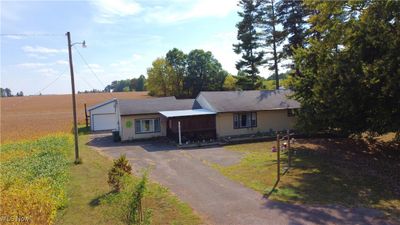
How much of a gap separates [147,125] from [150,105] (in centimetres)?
242

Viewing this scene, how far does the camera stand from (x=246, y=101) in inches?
1213

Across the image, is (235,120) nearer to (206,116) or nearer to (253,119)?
(253,119)

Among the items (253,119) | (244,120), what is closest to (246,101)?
(253,119)

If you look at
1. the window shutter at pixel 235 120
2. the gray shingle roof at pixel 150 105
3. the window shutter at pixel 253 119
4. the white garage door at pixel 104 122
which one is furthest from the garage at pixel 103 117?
the window shutter at pixel 253 119

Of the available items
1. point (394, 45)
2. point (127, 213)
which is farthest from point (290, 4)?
point (127, 213)

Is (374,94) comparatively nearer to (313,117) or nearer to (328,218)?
(313,117)

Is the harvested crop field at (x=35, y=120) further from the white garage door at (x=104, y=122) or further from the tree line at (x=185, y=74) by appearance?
the tree line at (x=185, y=74)

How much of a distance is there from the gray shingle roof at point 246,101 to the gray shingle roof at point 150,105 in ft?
7.92

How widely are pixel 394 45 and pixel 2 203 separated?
701 inches

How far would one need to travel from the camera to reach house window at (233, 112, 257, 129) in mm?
29056

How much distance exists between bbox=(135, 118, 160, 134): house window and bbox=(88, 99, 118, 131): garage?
7328 mm

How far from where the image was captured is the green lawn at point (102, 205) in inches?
425

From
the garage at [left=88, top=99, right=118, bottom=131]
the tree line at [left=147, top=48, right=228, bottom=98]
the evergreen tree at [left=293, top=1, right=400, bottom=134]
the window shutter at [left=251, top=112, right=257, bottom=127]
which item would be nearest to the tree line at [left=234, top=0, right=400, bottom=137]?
the evergreen tree at [left=293, top=1, right=400, bottom=134]

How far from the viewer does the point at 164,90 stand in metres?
68.8
